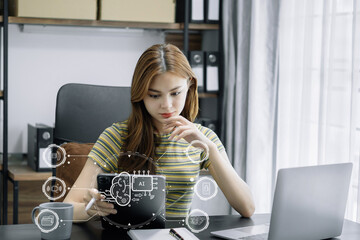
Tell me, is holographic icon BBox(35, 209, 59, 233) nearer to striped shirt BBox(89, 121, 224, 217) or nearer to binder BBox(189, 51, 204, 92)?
striped shirt BBox(89, 121, 224, 217)

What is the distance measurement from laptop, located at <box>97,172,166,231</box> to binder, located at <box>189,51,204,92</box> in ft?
5.45

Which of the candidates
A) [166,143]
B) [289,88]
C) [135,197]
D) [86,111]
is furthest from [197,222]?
[289,88]

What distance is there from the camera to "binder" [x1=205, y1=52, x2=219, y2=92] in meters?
2.93

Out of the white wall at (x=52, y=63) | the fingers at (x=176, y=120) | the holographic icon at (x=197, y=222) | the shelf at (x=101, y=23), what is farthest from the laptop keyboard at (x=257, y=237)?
the white wall at (x=52, y=63)

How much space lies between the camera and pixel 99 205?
130cm

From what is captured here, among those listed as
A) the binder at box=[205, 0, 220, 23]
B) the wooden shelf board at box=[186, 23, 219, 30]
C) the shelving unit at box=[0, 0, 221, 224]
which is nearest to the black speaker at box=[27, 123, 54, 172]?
the shelving unit at box=[0, 0, 221, 224]

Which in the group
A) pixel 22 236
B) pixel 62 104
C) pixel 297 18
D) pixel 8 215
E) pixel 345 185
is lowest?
pixel 8 215

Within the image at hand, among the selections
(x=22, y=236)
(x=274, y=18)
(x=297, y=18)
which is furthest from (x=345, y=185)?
(x=274, y=18)

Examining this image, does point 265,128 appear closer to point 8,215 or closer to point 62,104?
point 62,104

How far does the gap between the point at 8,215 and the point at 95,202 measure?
1737mm

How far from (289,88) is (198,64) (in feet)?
2.03

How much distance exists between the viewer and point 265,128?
8.63 feet

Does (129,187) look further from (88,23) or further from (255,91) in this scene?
(88,23)

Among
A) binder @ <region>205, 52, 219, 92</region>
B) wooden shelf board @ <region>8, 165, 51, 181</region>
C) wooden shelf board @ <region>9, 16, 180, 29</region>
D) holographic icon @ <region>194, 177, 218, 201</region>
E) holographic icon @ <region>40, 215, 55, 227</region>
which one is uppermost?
wooden shelf board @ <region>9, 16, 180, 29</region>
